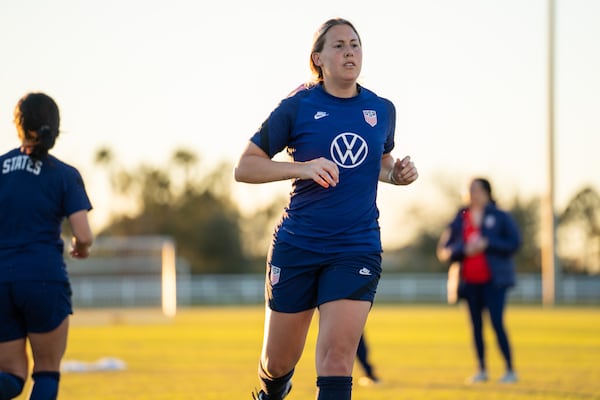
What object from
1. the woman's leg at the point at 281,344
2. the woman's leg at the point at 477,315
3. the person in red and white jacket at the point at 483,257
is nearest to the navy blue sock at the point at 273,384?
the woman's leg at the point at 281,344

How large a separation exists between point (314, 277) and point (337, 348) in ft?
1.54

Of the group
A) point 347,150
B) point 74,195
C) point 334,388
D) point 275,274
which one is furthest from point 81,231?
point 334,388

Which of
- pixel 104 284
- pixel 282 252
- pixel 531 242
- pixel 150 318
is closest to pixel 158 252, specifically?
pixel 104 284

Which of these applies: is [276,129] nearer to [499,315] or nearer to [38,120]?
[38,120]

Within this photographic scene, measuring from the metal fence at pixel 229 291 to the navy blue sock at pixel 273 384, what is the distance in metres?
42.0

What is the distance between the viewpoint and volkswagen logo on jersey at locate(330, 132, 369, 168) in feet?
22.2

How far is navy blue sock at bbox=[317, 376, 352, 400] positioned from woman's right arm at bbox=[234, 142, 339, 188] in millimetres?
1092

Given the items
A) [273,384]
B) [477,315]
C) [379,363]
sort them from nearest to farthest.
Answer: [273,384]
[477,315]
[379,363]

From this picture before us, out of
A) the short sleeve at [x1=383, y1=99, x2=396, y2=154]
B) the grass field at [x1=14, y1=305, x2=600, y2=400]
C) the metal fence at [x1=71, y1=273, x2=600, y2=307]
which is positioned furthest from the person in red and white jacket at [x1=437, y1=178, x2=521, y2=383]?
the metal fence at [x1=71, y1=273, x2=600, y2=307]

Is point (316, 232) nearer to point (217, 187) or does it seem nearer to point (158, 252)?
point (158, 252)

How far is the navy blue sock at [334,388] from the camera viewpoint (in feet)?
21.7

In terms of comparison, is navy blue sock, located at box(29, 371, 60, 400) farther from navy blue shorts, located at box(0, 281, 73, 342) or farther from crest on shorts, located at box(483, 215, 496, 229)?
crest on shorts, located at box(483, 215, 496, 229)

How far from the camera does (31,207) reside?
6.91 metres

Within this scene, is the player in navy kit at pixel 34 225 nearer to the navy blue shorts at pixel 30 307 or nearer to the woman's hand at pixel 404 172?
the navy blue shorts at pixel 30 307
